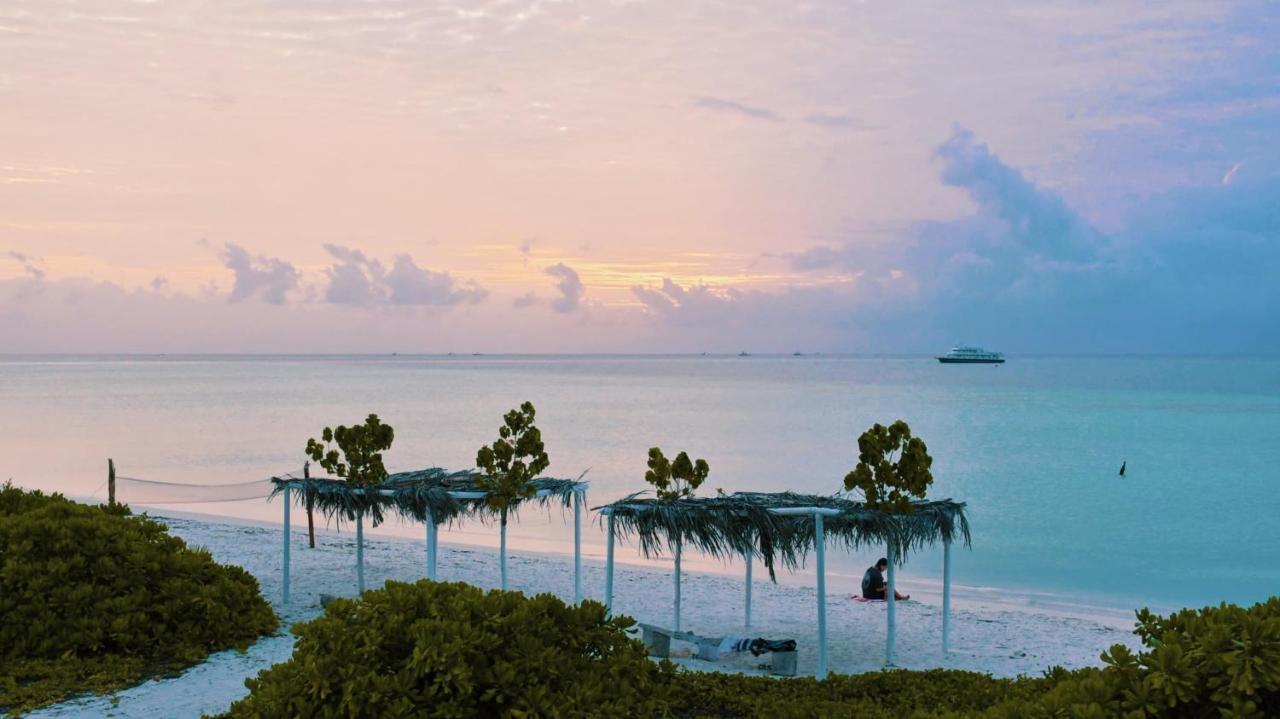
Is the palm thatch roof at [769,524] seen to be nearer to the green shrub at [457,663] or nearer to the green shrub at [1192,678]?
the green shrub at [457,663]

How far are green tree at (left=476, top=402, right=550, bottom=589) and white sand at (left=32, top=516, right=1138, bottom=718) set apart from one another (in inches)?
102

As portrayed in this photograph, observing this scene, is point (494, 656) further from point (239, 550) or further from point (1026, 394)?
point (1026, 394)

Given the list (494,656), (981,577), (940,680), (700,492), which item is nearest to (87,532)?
(494,656)

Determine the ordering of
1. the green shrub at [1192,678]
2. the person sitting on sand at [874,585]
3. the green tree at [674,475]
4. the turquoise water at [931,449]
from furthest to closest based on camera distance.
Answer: the turquoise water at [931,449] → the person sitting on sand at [874,585] → the green tree at [674,475] → the green shrub at [1192,678]

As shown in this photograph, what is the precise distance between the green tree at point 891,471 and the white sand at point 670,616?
1.95m

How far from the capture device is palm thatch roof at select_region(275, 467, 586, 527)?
12.5m

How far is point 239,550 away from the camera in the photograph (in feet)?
60.0

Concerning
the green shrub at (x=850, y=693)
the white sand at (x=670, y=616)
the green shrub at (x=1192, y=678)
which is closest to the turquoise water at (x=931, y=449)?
the white sand at (x=670, y=616)

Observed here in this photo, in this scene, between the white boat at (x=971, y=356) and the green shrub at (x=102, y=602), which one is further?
the white boat at (x=971, y=356)

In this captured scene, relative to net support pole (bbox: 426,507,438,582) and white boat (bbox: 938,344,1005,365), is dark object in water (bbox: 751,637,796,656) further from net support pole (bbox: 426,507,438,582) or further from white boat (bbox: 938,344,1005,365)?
white boat (bbox: 938,344,1005,365)

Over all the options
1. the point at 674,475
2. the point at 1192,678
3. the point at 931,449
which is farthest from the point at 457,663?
the point at 931,449

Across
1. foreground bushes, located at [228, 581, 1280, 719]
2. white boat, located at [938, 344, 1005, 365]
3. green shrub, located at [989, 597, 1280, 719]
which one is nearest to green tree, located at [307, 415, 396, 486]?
foreground bushes, located at [228, 581, 1280, 719]

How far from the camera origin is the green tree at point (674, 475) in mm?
11664

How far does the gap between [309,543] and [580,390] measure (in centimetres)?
8319
